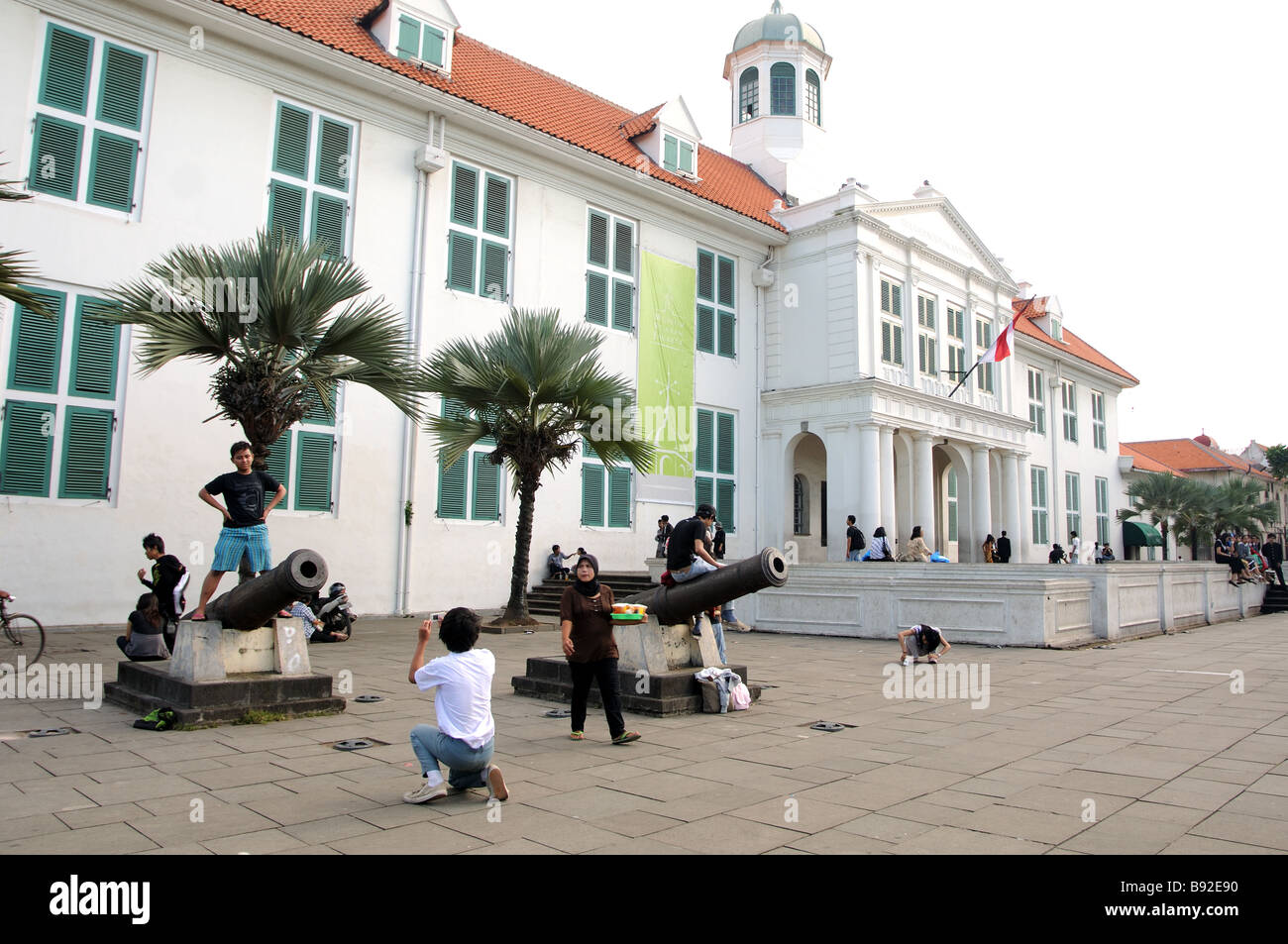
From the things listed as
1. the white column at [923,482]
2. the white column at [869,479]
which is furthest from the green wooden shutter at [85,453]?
the white column at [923,482]

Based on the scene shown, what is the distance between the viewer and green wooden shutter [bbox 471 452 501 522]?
1914 cm

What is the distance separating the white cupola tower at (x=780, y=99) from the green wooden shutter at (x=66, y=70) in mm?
21657

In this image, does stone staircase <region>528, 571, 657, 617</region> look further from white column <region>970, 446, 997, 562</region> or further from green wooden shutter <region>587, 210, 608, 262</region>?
white column <region>970, 446, 997, 562</region>

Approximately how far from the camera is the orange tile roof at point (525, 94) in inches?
698

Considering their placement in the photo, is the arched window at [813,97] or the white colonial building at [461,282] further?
the arched window at [813,97]

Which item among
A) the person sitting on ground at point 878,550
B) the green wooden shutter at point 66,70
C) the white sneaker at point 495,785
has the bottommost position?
the white sneaker at point 495,785

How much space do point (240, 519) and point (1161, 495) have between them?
38989 mm

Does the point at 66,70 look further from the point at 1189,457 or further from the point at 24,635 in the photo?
the point at 1189,457

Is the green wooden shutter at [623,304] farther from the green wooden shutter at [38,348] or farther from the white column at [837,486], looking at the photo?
the green wooden shutter at [38,348]

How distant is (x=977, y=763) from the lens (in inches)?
235

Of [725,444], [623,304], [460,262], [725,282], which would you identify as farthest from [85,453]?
[725,282]

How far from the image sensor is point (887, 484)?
24.7 m
